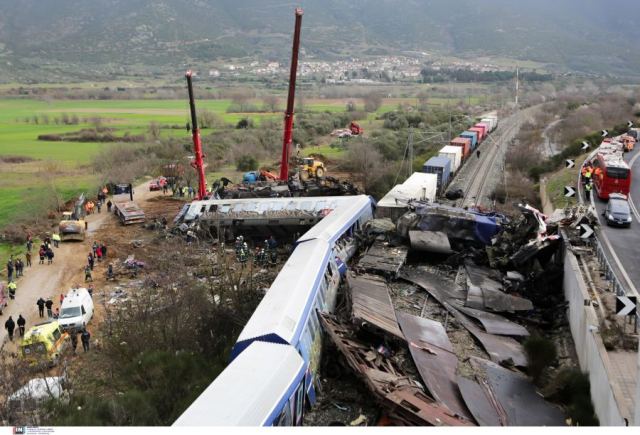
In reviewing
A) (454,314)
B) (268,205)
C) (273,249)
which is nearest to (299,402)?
(454,314)

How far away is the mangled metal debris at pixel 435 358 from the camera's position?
A: 1269cm

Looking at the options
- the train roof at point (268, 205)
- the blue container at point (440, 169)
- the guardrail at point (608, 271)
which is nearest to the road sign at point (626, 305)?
the guardrail at point (608, 271)

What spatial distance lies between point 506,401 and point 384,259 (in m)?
8.75

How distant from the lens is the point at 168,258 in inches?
914

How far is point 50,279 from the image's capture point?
27.4 metres

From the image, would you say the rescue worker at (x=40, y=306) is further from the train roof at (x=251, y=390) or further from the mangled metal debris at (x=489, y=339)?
the train roof at (x=251, y=390)

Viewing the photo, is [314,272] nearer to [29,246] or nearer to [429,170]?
[29,246]

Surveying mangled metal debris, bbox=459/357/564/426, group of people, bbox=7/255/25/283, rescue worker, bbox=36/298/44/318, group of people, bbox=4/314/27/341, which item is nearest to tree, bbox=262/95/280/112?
group of people, bbox=7/255/25/283

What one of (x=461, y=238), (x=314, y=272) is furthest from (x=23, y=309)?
(x=461, y=238)

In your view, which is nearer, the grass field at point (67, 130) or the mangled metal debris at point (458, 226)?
the mangled metal debris at point (458, 226)

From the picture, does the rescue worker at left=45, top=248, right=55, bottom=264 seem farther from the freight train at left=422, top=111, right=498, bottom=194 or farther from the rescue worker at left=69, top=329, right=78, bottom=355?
the freight train at left=422, top=111, right=498, bottom=194

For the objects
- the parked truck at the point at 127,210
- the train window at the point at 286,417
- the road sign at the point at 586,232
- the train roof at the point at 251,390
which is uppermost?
the train roof at the point at 251,390

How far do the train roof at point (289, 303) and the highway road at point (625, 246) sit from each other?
982cm

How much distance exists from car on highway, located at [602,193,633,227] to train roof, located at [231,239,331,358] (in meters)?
15.2
